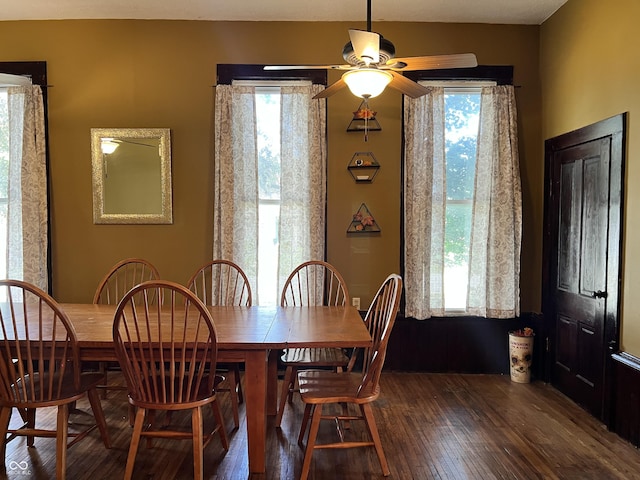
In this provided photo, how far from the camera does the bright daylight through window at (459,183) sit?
11.9 ft

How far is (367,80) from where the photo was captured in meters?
2.17

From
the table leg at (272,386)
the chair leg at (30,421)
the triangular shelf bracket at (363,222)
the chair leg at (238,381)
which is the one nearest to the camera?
the chair leg at (30,421)

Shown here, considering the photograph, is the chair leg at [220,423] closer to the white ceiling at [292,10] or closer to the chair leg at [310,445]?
the chair leg at [310,445]

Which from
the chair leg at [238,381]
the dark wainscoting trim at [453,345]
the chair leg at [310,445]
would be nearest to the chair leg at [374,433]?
the chair leg at [310,445]

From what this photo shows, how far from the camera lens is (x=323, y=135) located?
11.8 feet

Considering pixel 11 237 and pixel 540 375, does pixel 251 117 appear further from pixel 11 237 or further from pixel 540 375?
Result: pixel 540 375

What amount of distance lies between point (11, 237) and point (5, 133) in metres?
0.88

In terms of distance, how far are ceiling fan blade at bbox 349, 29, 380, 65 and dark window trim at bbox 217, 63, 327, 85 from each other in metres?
1.60

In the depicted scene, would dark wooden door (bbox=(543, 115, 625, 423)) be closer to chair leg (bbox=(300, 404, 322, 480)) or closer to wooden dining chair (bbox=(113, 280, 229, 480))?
chair leg (bbox=(300, 404, 322, 480))

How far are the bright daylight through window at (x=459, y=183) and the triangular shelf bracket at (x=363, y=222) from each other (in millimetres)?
625

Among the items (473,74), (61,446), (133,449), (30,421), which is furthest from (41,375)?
(473,74)

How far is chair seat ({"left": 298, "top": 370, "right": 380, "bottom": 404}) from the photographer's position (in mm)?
2119

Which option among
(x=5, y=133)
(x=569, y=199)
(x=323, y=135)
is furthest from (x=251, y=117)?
(x=569, y=199)

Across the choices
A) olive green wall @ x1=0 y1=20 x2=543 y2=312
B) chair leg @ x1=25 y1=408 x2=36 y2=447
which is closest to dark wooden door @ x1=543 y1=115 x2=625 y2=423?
olive green wall @ x1=0 y1=20 x2=543 y2=312
